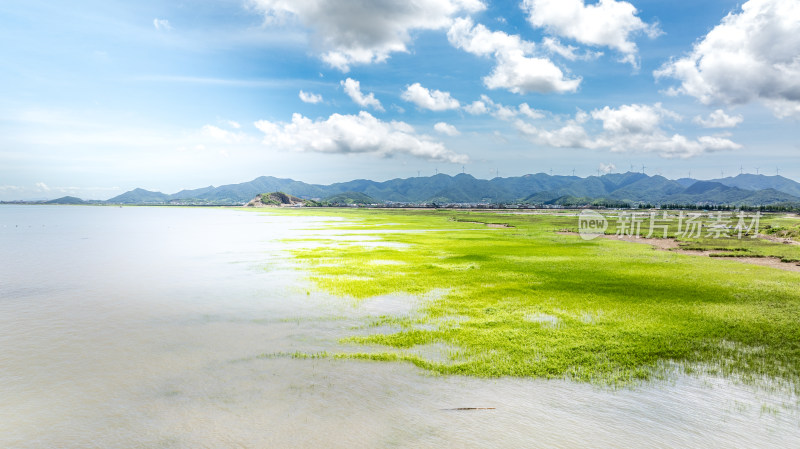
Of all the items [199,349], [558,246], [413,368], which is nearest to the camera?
[413,368]

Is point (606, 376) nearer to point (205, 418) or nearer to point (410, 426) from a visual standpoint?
point (410, 426)

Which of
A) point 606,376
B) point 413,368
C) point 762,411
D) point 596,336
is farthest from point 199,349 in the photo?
point 762,411

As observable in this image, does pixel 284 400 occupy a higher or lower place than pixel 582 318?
lower

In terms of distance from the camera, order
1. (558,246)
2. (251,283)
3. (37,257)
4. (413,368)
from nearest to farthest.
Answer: (413,368), (251,283), (37,257), (558,246)

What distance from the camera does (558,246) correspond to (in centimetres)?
4594

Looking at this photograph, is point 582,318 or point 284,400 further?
point 582,318

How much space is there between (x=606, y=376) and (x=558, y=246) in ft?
122

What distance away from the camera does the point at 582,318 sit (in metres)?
16.5

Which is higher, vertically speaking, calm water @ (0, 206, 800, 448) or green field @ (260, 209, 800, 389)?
green field @ (260, 209, 800, 389)

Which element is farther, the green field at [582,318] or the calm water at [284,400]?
the green field at [582,318]

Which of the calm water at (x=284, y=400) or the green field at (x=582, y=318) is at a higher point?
the green field at (x=582, y=318)

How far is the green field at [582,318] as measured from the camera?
11.9 m

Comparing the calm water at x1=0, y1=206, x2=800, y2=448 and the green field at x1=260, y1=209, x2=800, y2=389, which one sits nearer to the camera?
the calm water at x1=0, y1=206, x2=800, y2=448

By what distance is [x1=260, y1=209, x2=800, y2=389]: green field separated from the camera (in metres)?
11.9
